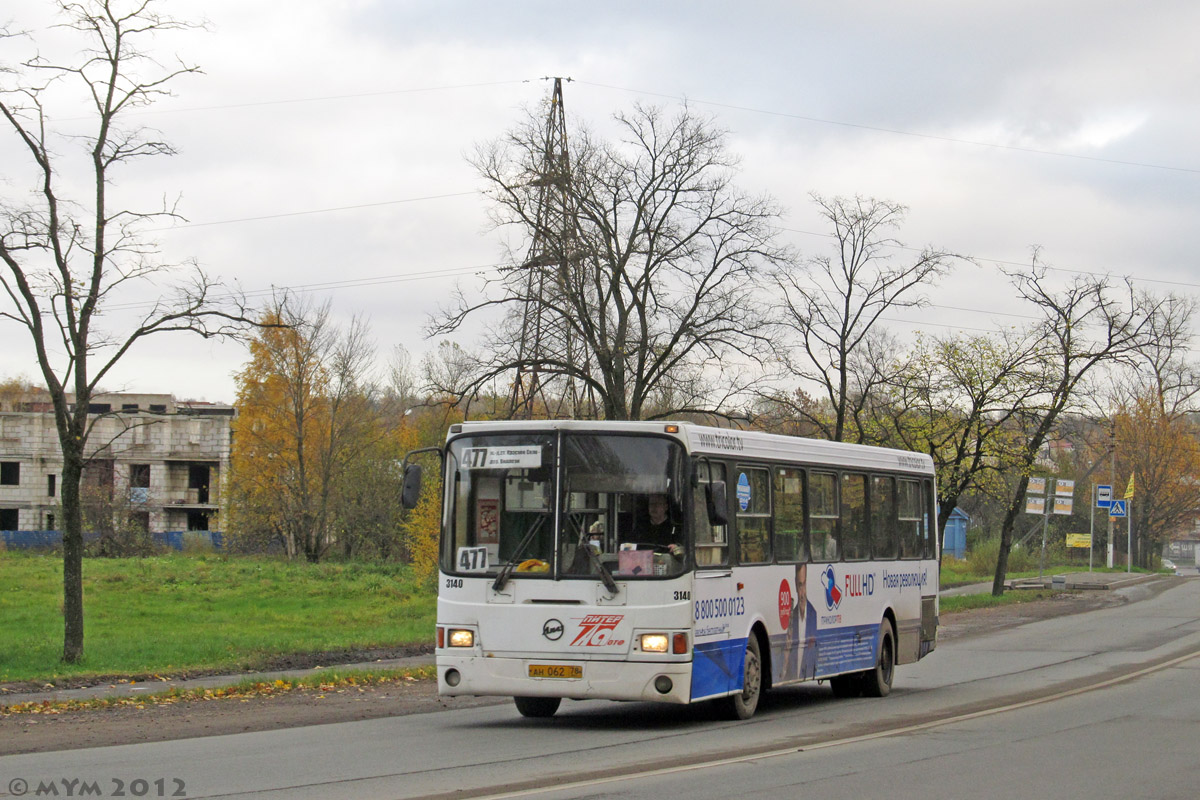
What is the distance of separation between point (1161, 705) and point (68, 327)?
1649cm

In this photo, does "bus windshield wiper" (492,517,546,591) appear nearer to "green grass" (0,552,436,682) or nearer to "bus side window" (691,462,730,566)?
"bus side window" (691,462,730,566)

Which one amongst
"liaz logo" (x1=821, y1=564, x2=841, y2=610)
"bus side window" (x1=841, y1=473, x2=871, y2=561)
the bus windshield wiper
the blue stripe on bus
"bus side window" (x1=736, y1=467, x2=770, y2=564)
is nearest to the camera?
the blue stripe on bus

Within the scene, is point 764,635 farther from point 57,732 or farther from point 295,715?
point 57,732

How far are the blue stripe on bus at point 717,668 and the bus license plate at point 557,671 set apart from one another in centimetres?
106

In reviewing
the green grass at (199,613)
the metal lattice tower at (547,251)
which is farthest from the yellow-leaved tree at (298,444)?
the metal lattice tower at (547,251)

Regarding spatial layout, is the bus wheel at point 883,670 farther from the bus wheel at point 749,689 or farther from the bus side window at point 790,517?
the bus wheel at point 749,689

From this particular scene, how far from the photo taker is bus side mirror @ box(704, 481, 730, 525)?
12.3 m

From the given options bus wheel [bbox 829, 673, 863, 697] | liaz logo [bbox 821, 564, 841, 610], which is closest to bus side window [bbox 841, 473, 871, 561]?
liaz logo [bbox 821, 564, 841, 610]

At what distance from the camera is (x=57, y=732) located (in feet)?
A: 40.8

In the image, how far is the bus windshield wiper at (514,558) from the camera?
1231 cm

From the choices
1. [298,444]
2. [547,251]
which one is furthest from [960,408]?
[298,444]

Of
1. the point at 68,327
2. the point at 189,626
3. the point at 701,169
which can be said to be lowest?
the point at 189,626

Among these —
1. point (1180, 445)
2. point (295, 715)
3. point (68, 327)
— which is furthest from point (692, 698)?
point (1180, 445)

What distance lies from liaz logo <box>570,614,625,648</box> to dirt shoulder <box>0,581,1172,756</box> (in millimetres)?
3266
